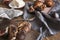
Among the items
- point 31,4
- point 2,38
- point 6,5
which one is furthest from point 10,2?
point 2,38

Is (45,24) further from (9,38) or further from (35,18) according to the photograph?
(9,38)

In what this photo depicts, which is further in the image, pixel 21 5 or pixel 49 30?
pixel 21 5

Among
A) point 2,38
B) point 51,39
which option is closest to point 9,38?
point 2,38

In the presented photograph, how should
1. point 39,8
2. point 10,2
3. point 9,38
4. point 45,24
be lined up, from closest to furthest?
point 9,38 < point 45,24 < point 39,8 < point 10,2

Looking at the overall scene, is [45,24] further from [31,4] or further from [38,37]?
[31,4]

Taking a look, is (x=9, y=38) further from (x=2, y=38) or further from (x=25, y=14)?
(x=25, y=14)

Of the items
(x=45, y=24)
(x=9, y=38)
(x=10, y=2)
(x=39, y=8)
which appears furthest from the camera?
(x=10, y=2)

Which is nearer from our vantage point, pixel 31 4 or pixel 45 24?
pixel 45 24

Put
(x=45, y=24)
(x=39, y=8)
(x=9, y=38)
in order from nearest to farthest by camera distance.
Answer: (x=9, y=38) < (x=45, y=24) < (x=39, y=8)

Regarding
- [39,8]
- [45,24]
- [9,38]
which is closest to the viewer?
[9,38]
